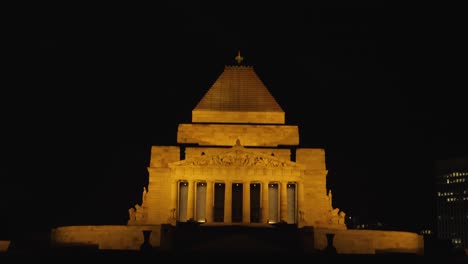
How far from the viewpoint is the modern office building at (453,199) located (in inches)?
3858

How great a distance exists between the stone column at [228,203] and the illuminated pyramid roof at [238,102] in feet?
29.8

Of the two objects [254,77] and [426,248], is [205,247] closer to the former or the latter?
[426,248]

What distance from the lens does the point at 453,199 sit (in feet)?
330

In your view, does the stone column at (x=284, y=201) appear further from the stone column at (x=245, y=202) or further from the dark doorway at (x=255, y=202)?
the stone column at (x=245, y=202)

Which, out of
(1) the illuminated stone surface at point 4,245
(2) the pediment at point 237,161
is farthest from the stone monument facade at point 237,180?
(1) the illuminated stone surface at point 4,245

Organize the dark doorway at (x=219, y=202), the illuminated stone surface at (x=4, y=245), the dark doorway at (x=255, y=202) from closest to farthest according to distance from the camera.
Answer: the illuminated stone surface at (x=4, y=245) < the dark doorway at (x=219, y=202) < the dark doorway at (x=255, y=202)

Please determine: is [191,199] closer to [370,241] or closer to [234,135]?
[234,135]

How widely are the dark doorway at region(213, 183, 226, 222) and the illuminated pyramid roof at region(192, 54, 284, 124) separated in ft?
28.9

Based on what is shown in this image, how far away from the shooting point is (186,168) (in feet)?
186

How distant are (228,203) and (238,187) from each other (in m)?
1.51

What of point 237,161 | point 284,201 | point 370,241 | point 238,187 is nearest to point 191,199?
point 238,187

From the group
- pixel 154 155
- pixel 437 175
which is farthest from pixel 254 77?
pixel 437 175

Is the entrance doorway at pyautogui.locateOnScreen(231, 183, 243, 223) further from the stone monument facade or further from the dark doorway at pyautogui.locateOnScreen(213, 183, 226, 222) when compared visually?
the dark doorway at pyautogui.locateOnScreen(213, 183, 226, 222)

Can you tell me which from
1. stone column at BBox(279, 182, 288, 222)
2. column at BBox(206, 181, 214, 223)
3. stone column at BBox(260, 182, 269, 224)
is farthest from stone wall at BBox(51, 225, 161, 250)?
stone column at BBox(279, 182, 288, 222)
